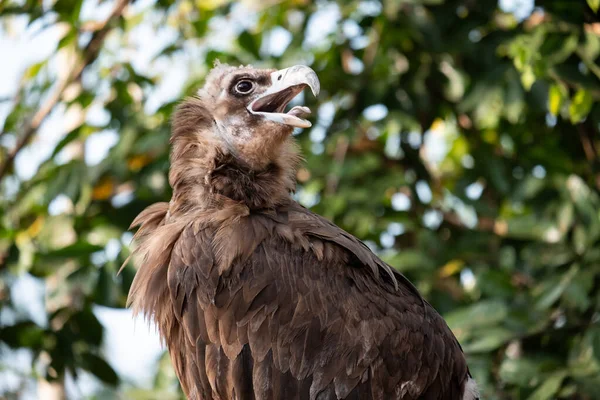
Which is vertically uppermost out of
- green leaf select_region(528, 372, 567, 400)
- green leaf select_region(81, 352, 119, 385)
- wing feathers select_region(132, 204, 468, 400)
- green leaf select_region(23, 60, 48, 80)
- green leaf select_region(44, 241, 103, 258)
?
wing feathers select_region(132, 204, 468, 400)

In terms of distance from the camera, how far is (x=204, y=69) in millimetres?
6180

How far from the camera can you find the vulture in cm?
333

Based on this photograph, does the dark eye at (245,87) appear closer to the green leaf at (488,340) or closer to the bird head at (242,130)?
the bird head at (242,130)

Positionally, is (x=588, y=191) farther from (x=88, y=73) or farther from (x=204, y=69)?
(x=88, y=73)

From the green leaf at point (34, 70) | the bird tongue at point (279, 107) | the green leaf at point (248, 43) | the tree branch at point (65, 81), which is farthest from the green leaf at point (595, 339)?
the green leaf at point (34, 70)

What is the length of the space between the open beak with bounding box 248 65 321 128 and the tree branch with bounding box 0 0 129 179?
2005 mm

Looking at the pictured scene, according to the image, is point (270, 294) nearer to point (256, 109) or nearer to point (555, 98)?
point (256, 109)

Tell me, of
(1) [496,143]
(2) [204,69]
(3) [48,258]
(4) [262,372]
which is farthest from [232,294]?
(1) [496,143]

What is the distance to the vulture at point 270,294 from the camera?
3328mm

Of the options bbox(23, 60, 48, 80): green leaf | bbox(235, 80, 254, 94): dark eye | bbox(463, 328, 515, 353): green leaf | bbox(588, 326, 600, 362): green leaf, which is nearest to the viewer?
bbox(235, 80, 254, 94): dark eye

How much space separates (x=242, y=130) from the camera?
3.76 metres

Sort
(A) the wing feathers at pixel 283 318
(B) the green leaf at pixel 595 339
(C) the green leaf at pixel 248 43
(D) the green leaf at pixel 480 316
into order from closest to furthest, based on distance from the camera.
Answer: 1. (A) the wing feathers at pixel 283 318
2. (B) the green leaf at pixel 595 339
3. (D) the green leaf at pixel 480 316
4. (C) the green leaf at pixel 248 43

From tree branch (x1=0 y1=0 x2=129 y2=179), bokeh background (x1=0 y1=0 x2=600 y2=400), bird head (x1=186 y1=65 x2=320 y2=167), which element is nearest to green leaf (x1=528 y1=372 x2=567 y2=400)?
bokeh background (x1=0 y1=0 x2=600 y2=400)

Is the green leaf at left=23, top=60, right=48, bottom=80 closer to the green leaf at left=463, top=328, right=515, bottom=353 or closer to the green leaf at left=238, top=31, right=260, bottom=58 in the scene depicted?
the green leaf at left=238, top=31, right=260, bottom=58
